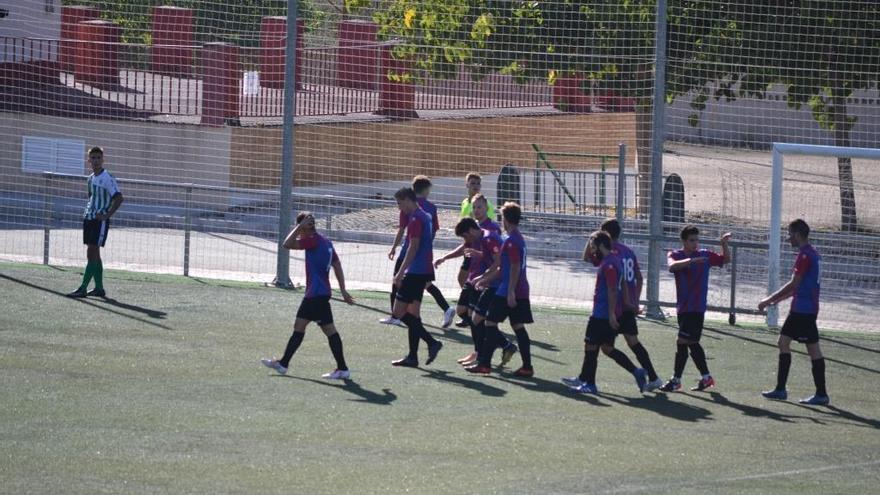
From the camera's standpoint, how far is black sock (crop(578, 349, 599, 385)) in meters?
11.1

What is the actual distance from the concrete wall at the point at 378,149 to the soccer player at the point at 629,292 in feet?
36.9

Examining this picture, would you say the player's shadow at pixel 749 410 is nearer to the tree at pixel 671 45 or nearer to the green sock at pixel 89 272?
the tree at pixel 671 45

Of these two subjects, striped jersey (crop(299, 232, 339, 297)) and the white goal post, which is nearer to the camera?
striped jersey (crop(299, 232, 339, 297))

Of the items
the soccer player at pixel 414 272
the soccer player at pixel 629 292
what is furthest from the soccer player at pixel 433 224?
the soccer player at pixel 629 292

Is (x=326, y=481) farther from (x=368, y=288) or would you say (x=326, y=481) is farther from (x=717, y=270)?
(x=717, y=270)

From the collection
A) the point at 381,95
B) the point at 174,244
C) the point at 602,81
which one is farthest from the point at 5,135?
the point at 602,81

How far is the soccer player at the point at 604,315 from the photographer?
1096 cm

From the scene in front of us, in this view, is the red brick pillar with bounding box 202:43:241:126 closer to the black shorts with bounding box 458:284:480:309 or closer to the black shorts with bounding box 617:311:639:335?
the black shorts with bounding box 458:284:480:309

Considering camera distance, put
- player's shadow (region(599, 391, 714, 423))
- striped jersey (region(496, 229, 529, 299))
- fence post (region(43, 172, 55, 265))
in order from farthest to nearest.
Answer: fence post (region(43, 172, 55, 265)), striped jersey (region(496, 229, 529, 299)), player's shadow (region(599, 391, 714, 423))

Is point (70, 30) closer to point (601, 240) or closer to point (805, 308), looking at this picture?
point (601, 240)

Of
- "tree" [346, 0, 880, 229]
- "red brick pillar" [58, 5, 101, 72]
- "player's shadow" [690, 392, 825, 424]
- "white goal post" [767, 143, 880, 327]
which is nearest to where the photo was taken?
"player's shadow" [690, 392, 825, 424]

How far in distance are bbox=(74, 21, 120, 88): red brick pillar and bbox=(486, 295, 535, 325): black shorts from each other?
14390mm

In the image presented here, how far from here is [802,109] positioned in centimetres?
2017

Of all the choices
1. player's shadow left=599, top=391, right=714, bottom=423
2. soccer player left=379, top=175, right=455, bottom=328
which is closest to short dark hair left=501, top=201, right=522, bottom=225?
player's shadow left=599, top=391, right=714, bottom=423
